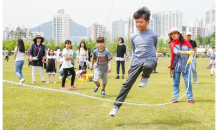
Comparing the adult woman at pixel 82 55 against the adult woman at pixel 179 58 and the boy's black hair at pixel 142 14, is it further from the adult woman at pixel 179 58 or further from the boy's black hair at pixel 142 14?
the boy's black hair at pixel 142 14

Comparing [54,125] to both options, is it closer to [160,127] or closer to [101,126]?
[101,126]

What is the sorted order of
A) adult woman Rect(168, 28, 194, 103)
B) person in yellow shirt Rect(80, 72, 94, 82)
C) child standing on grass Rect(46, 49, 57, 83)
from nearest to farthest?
adult woman Rect(168, 28, 194, 103) → child standing on grass Rect(46, 49, 57, 83) → person in yellow shirt Rect(80, 72, 94, 82)

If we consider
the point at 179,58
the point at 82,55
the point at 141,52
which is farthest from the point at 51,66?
the point at 141,52

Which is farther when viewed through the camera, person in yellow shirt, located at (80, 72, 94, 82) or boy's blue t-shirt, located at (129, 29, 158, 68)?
person in yellow shirt, located at (80, 72, 94, 82)

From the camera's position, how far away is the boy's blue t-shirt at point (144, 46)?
454 centimetres

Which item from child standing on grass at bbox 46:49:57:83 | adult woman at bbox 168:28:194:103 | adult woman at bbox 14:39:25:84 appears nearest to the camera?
adult woman at bbox 168:28:194:103

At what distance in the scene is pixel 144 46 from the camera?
14.9 ft

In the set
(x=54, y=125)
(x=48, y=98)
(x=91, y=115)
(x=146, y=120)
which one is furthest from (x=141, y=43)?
(x=48, y=98)

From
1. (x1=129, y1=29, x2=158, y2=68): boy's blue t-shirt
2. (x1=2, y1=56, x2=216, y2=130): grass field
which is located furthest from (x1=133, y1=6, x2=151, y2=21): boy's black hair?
(x1=2, y1=56, x2=216, y2=130): grass field

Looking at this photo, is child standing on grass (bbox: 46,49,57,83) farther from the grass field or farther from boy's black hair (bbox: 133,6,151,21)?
boy's black hair (bbox: 133,6,151,21)

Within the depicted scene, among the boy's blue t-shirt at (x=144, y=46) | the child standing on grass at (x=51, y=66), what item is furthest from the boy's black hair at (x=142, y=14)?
the child standing on grass at (x=51, y=66)

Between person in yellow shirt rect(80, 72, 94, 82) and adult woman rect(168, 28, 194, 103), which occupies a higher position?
adult woman rect(168, 28, 194, 103)

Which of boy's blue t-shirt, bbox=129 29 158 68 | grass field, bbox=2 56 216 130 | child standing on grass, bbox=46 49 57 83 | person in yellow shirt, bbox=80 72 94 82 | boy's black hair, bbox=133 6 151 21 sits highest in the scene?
boy's black hair, bbox=133 6 151 21

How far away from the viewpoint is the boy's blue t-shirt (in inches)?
179
